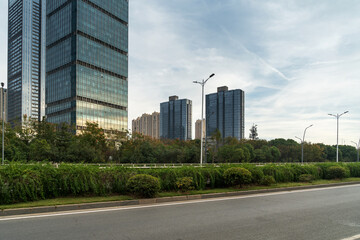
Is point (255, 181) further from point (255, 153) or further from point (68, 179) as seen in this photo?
point (255, 153)

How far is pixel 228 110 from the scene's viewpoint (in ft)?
437

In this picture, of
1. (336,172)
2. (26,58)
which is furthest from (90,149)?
(26,58)

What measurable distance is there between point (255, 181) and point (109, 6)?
117834mm

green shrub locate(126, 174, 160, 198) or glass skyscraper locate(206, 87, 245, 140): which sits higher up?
glass skyscraper locate(206, 87, 245, 140)

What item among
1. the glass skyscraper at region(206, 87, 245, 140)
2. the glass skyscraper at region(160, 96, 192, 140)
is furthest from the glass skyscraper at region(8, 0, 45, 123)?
the glass skyscraper at region(206, 87, 245, 140)

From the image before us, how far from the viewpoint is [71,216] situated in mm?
7523

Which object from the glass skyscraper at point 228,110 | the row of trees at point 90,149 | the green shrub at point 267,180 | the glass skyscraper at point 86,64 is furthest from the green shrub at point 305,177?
the glass skyscraper at point 228,110

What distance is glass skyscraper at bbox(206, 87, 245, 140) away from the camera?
130500 millimetres

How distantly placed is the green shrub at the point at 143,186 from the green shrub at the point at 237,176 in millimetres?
4319

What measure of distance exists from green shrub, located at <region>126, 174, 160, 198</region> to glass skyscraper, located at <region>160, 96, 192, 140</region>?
451 ft

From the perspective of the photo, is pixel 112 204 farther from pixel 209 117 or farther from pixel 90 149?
pixel 209 117

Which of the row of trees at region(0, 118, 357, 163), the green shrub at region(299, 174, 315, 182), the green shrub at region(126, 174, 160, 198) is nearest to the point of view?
the green shrub at region(126, 174, 160, 198)

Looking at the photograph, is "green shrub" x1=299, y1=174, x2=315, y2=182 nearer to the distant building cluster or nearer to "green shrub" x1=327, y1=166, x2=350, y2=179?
"green shrub" x1=327, y1=166, x2=350, y2=179

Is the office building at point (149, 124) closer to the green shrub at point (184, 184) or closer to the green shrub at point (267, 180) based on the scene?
the green shrub at point (267, 180)
